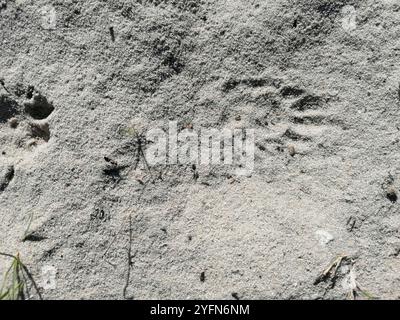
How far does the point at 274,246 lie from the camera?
2.37 metres

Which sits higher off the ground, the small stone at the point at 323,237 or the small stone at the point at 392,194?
the small stone at the point at 392,194

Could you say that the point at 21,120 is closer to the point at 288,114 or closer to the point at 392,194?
the point at 288,114

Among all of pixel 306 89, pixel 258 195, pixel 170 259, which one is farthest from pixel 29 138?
pixel 306 89

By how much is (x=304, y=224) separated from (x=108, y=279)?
0.76m

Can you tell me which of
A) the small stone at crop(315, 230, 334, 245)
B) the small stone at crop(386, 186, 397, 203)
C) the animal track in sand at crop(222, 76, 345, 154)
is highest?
the animal track in sand at crop(222, 76, 345, 154)

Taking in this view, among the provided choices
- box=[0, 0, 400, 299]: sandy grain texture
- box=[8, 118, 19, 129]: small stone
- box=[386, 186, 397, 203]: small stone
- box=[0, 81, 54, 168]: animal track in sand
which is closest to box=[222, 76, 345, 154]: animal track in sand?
box=[0, 0, 400, 299]: sandy grain texture

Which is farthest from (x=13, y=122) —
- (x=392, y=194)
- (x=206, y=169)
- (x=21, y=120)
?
(x=392, y=194)

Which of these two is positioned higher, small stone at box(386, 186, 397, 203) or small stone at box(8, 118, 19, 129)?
small stone at box(8, 118, 19, 129)

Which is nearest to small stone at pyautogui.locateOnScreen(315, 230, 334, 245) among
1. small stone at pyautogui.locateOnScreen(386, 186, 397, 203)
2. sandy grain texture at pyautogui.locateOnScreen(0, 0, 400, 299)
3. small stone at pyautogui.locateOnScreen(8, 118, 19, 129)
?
sandy grain texture at pyautogui.locateOnScreen(0, 0, 400, 299)

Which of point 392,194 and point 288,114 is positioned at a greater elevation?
point 288,114

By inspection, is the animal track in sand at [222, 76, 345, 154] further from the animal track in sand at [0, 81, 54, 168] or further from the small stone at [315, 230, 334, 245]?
the animal track in sand at [0, 81, 54, 168]

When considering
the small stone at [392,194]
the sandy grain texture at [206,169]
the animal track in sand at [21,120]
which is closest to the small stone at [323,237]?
the sandy grain texture at [206,169]

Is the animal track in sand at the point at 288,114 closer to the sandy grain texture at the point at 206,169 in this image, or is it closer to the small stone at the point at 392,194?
the sandy grain texture at the point at 206,169
